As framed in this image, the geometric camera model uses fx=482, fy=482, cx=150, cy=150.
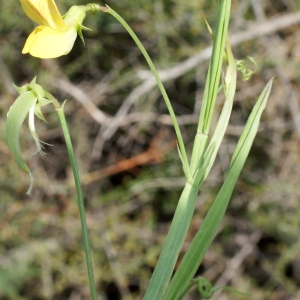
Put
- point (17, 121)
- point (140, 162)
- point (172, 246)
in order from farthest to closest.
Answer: point (140, 162) < point (172, 246) < point (17, 121)

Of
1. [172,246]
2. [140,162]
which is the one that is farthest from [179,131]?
[140,162]

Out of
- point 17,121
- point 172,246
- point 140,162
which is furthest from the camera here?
point 140,162

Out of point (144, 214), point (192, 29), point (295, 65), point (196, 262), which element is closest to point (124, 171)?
point (144, 214)

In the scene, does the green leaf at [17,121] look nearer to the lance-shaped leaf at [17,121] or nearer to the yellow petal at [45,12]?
the lance-shaped leaf at [17,121]

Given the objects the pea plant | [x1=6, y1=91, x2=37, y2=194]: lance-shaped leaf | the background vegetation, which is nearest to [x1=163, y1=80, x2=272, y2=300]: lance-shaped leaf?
the pea plant

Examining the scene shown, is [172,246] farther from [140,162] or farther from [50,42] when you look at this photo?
[140,162]

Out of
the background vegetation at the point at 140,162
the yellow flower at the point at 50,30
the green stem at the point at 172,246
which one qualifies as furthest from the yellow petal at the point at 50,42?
the background vegetation at the point at 140,162
